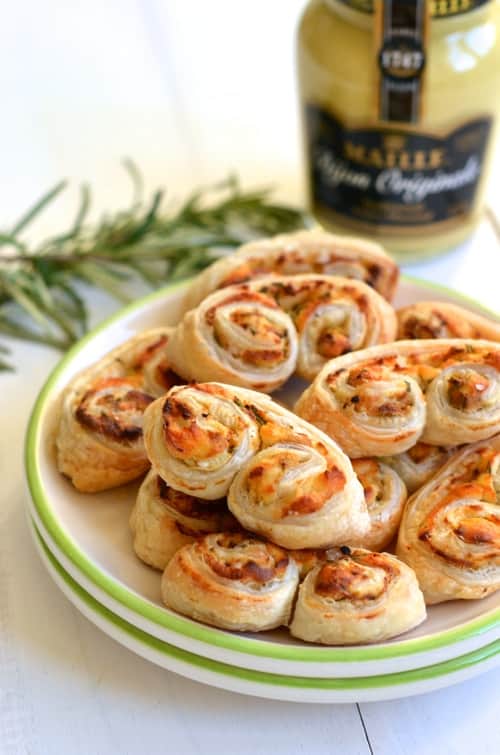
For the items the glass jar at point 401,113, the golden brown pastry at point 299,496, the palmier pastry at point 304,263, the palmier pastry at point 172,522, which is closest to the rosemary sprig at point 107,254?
the glass jar at point 401,113

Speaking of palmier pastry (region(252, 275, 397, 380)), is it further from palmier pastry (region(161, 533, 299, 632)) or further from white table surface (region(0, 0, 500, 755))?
white table surface (region(0, 0, 500, 755))

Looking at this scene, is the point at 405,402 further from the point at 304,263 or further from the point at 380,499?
the point at 304,263

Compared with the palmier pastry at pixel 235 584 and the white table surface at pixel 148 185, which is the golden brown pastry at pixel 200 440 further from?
the white table surface at pixel 148 185

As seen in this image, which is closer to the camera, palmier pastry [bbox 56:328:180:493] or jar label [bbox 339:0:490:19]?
palmier pastry [bbox 56:328:180:493]

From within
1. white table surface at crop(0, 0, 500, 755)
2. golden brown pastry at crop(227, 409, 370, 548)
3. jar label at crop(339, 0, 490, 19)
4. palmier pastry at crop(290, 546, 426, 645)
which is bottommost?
white table surface at crop(0, 0, 500, 755)

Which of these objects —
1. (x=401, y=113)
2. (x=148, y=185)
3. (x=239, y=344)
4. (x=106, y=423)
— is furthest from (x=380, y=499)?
(x=148, y=185)

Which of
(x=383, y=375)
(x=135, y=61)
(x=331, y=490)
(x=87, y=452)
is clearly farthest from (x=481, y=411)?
(x=135, y=61)

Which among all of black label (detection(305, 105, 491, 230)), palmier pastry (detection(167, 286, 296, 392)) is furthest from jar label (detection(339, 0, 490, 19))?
palmier pastry (detection(167, 286, 296, 392))
